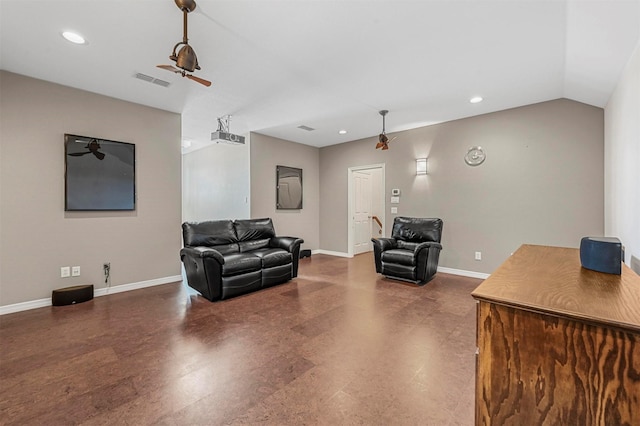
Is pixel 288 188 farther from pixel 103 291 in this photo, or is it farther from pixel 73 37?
pixel 73 37

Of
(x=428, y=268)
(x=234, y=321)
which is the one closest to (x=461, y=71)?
(x=428, y=268)

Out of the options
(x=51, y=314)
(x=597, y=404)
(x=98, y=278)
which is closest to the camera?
(x=597, y=404)

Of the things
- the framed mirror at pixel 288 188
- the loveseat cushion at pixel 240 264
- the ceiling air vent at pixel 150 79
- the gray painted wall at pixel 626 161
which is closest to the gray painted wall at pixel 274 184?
the framed mirror at pixel 288 188

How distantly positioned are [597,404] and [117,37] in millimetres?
3807

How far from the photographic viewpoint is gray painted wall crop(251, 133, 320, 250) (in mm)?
5820

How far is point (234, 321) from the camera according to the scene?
2.93 metres

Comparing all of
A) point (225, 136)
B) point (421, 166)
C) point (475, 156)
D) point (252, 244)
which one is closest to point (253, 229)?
point (252, 244)

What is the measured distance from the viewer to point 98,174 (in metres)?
3.72

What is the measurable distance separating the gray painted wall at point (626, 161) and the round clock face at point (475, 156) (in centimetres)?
146

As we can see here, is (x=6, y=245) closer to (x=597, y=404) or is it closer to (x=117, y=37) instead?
(x=117, y=37)

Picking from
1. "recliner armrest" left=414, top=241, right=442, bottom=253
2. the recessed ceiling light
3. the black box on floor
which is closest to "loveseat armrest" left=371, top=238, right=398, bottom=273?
"recliner armrest" left=414, top=241, right=442, bottom=253

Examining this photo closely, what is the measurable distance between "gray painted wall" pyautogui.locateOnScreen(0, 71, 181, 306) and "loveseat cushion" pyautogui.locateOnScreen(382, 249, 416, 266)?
3418 mm

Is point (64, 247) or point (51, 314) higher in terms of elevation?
point (64, 247)

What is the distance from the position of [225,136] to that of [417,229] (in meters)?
3.58
